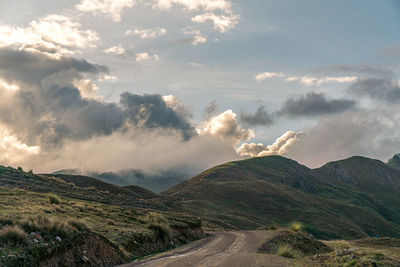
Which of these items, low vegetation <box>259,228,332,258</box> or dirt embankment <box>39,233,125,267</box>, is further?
low vegetation <box>259,228,332,258</box>

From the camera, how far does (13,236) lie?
15.9 meters

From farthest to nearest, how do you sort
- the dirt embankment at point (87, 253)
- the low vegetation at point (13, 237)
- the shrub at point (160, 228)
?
1. the shrub at point (160, 228)
2. the dirt embankment at point (87, 253)
3. the low vegetation at point (13, 237)

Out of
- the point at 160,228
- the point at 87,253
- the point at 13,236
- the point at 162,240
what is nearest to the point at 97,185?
the point at 160,228

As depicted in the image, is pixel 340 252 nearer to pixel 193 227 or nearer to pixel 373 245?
pixel 193 227

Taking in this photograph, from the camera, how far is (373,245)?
175 ft

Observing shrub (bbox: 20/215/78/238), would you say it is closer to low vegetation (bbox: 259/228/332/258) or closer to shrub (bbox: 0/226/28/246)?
shrub (bbox: 0/226/28/246)

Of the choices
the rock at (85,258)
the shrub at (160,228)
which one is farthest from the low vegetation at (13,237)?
the shrub at (160,228)

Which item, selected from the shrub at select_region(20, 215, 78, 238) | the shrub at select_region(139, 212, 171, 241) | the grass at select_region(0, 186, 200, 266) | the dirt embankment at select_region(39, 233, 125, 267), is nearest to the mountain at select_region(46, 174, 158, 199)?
the grass at select_region(0, 186, 200, 266)

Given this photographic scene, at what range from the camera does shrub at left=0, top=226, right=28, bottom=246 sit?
614 inches

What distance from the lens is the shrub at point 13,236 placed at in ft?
51.1

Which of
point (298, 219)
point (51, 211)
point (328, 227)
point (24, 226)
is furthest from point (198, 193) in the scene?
point (24, 226)

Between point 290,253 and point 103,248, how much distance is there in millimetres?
13679

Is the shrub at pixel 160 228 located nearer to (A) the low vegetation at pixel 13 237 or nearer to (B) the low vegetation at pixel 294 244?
(B) the low vegetation at pixel 294 244

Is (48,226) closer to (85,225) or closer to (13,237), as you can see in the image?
(13,237)
